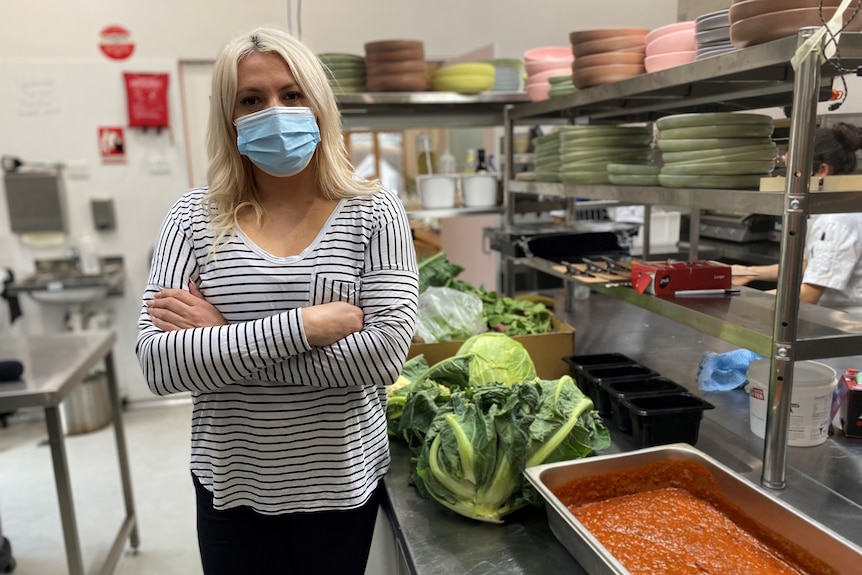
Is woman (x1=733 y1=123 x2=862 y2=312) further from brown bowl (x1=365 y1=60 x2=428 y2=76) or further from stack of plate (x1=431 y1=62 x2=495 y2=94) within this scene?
brown bowl (x1=365 y1=60 x2=428 y2=76)

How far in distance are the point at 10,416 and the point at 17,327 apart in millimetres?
637

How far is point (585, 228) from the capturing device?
116 inches

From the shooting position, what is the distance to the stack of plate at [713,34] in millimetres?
1580

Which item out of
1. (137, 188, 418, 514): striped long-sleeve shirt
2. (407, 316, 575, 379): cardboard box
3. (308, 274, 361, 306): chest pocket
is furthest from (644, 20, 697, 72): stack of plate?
(308, 274, 361, 306): chest pocket

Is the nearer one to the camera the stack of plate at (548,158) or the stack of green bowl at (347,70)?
the stack of plate at (548,158)

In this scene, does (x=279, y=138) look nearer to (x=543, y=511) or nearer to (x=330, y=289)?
(x=330, y=289)

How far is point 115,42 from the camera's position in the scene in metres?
4.23

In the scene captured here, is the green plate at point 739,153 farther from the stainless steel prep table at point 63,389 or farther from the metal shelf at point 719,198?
the stainless steel prep table at point 63,389

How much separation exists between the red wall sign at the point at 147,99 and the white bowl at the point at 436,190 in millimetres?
2199

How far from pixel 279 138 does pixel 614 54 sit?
1320mm

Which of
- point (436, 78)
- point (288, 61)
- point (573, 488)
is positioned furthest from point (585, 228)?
point (288, 61)

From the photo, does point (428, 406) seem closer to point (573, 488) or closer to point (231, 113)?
point (573, 488)

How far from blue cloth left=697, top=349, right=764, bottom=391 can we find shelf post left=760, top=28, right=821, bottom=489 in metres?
0.61

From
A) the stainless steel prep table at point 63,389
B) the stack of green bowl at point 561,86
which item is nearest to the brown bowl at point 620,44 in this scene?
the stack of green bowl at point 561,86
